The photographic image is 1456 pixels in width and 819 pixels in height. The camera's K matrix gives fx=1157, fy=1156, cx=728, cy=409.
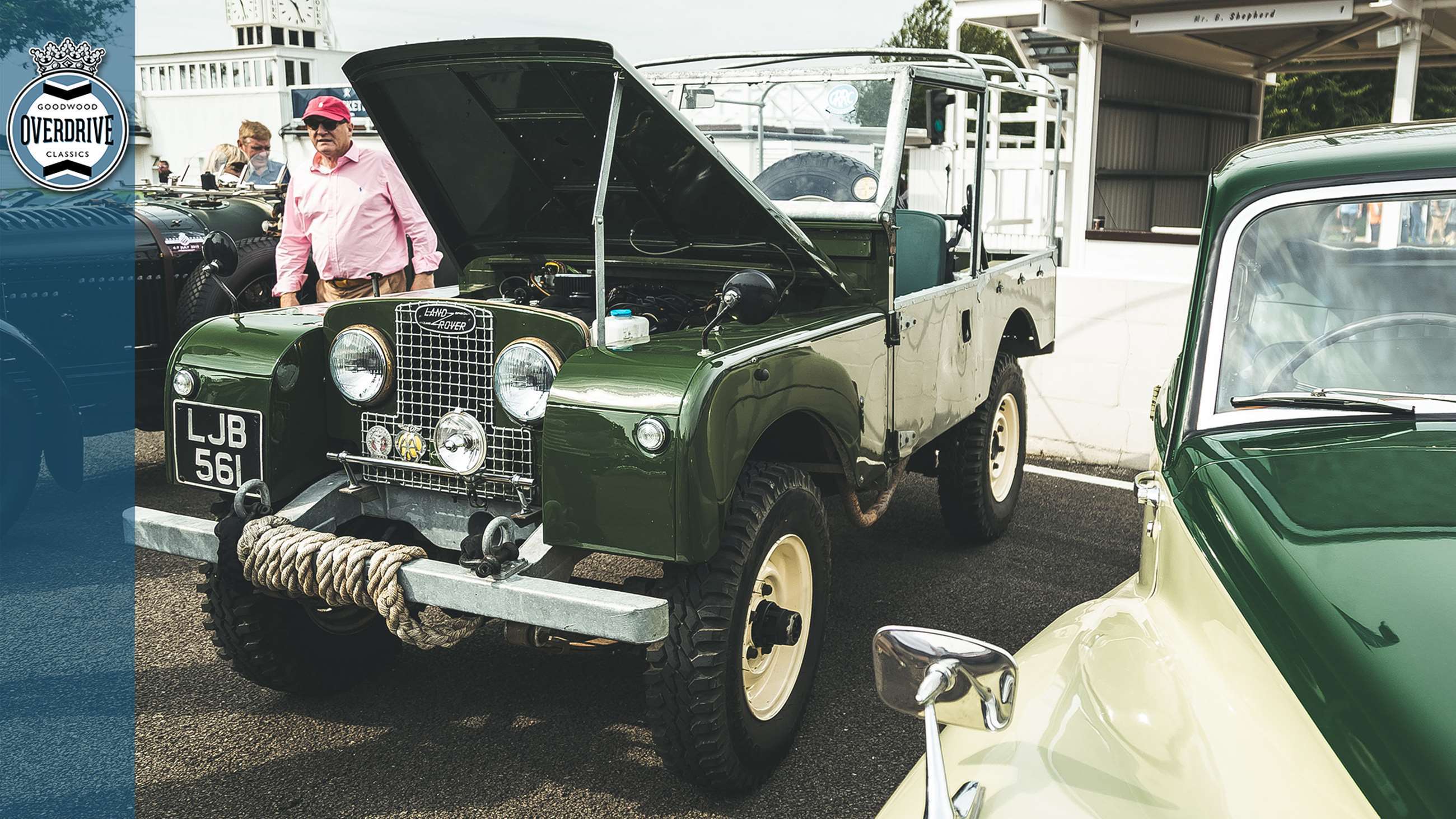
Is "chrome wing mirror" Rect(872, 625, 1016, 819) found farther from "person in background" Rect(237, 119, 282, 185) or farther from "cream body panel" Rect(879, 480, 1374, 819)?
"person in background" Rect(237, 119, 282, 185)

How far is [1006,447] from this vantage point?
20.2ft

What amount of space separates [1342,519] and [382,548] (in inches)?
94.3

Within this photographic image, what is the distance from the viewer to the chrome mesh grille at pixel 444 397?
3.53 metres

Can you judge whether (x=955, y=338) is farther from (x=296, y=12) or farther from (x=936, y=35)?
(x=296, y=12)

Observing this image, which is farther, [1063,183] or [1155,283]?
[1063,183]

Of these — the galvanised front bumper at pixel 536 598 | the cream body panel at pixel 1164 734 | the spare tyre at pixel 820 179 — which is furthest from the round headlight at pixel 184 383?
the cream body panel at pixel 1164 734

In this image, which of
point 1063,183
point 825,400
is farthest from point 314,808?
point 1063,183

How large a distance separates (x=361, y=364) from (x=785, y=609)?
156 cm

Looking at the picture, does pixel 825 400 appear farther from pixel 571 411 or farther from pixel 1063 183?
pixel 1063 183

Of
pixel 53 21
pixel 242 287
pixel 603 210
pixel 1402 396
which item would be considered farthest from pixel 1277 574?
pixel 53 21

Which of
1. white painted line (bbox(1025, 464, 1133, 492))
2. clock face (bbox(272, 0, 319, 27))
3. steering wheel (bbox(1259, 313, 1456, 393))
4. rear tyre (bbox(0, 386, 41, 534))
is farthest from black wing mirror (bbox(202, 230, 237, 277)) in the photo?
clock face (bbox(272, 0, 319, 27))

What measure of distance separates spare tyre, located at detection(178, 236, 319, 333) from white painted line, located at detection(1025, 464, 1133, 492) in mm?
4467

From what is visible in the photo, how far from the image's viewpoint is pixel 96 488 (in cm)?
678

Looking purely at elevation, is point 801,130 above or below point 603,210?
above
